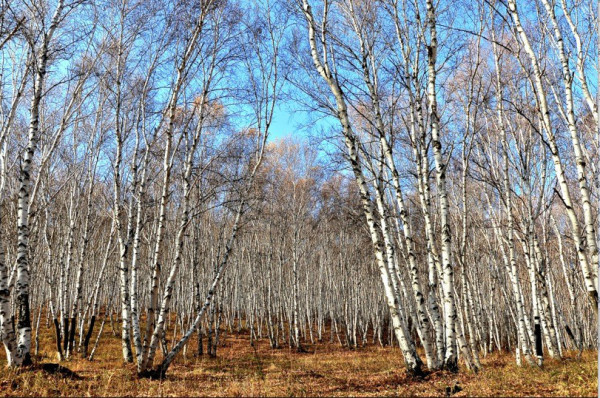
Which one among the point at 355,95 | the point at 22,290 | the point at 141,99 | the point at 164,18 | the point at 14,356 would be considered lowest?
the point at 14,356

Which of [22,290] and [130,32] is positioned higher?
[130,32]

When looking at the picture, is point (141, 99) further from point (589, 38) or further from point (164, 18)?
point (589, 38)

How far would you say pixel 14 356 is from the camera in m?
6.64

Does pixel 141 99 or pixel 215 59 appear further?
pixel 141 99

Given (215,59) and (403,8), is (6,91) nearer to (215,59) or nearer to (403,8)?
(215,59)

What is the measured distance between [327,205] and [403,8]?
1494 centimetres

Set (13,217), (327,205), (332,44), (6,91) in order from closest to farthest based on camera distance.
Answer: (332,44) → (6,91) → (13,217) → (327,205)

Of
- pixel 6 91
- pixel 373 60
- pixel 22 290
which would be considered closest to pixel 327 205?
pixel 373 60

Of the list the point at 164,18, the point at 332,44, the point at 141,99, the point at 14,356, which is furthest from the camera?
the point at 141,99

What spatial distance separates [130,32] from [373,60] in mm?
6665

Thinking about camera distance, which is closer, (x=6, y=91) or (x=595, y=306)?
(x=595, y=306)

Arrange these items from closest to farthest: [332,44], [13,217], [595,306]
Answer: [595,306], [332,44], [13,217]

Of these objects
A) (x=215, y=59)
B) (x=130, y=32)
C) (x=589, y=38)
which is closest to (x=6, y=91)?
(x=130, y=32)

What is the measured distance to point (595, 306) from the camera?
5.82 meters
